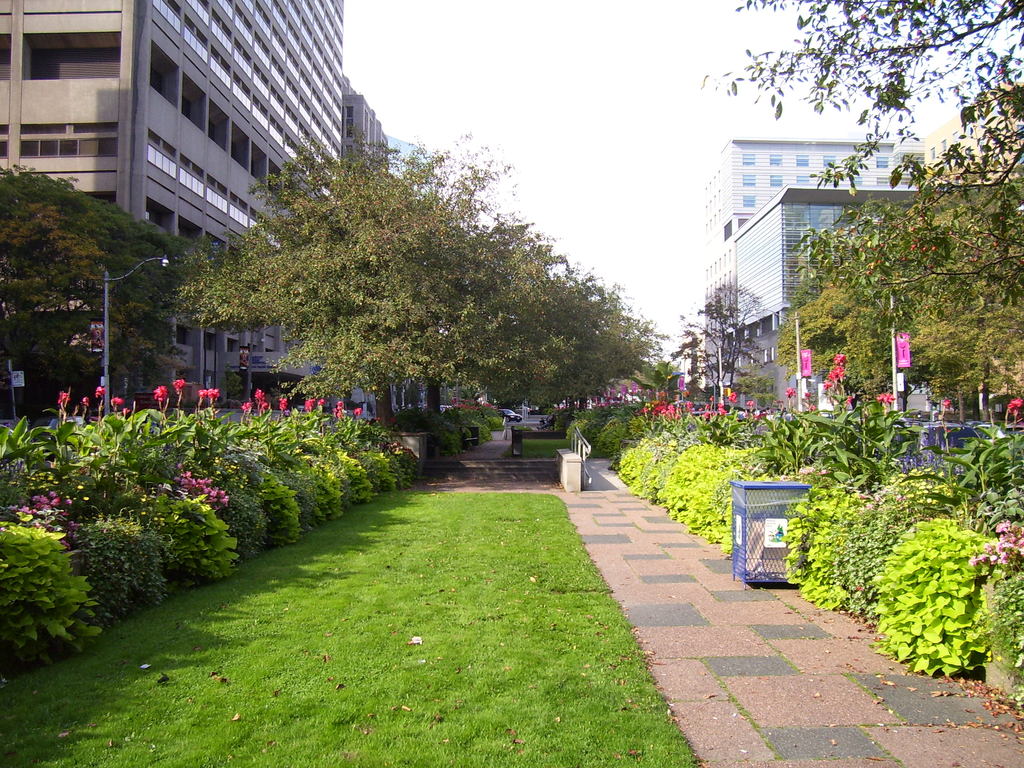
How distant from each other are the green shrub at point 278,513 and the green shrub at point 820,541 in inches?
214

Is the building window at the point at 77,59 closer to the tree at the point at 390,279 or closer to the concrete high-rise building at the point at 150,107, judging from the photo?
the concrete high-rise building at the point at 150,107

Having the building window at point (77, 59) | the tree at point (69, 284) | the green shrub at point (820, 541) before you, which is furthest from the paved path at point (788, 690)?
the building window at point (77, 59)

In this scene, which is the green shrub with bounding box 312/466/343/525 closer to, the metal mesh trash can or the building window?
the metal mesh trash can

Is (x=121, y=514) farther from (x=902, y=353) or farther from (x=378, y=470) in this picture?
(x=902, y=353)

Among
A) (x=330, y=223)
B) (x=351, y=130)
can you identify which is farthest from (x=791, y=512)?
(x=351, y=130)

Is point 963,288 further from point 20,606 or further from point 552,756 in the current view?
point 20,606

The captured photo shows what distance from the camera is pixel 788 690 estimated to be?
14.1 ft

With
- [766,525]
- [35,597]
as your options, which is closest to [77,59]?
[35,597]

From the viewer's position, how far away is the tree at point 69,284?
29969mm

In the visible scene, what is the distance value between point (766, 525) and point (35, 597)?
5.59 meters

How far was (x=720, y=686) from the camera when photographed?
14.4 feet

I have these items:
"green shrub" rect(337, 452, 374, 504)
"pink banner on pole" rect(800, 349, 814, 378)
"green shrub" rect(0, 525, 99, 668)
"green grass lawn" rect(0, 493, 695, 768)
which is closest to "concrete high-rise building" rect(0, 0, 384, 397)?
"pink banner on pole" rect(800, 349, 814, 378)

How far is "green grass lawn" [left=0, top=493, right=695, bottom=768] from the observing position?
11.3ft

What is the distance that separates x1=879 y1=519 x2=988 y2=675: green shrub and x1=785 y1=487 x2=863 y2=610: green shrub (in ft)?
3.73
